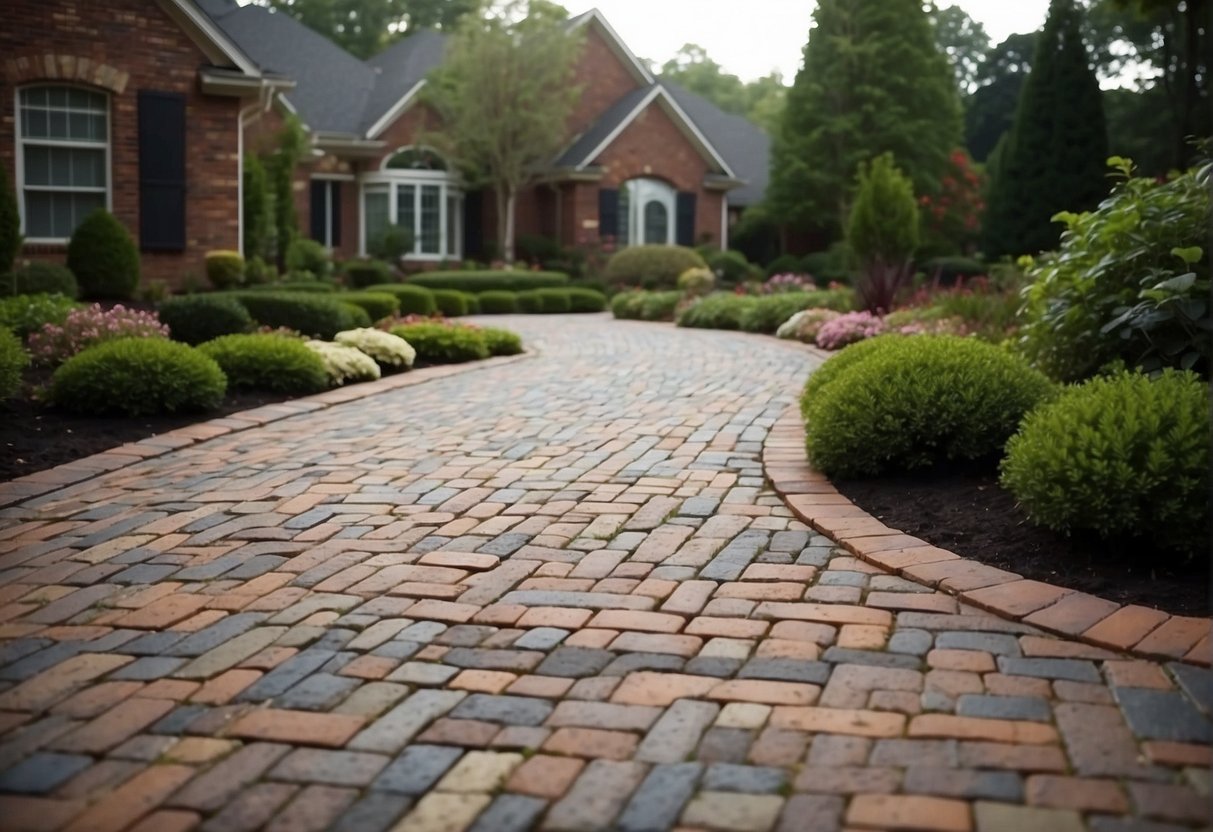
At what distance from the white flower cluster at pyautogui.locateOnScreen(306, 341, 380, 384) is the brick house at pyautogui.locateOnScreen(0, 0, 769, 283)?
6742mm

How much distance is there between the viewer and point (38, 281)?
39.3 ft

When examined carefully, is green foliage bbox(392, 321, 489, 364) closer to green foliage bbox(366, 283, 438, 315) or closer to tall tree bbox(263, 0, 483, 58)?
green foliage bbox(366, 283, 438, 315)

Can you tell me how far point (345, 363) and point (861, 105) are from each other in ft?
69.9

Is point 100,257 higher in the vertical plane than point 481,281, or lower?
higher

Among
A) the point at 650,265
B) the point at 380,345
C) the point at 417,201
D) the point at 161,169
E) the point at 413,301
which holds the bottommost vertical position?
the point at 380,345

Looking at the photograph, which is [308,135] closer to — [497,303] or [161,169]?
[497,303]

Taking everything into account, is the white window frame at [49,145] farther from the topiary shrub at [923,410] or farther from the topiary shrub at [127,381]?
the topiary shrub at [923,410]

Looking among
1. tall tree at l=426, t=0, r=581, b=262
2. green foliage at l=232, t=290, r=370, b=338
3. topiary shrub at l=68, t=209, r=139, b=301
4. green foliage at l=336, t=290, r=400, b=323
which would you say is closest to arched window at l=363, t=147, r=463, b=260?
tall tree at l=426, t=0, r=581, b=262

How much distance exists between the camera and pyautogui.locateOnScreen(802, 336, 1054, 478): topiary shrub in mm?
5055

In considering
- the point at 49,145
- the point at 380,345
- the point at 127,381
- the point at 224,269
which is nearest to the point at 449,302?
the point at 224,269

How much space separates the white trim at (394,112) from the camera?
25741 millimetres

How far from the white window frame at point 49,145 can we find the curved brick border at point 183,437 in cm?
679

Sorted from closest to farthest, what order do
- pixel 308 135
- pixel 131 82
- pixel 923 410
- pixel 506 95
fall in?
pixel 923 410, pixel 131 82, pixel 308 135, pixel 506 95

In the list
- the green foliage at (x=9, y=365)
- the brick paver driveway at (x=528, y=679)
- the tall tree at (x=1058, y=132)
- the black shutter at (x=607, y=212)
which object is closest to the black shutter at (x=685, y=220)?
the black shutter at (x=607, y=212)
